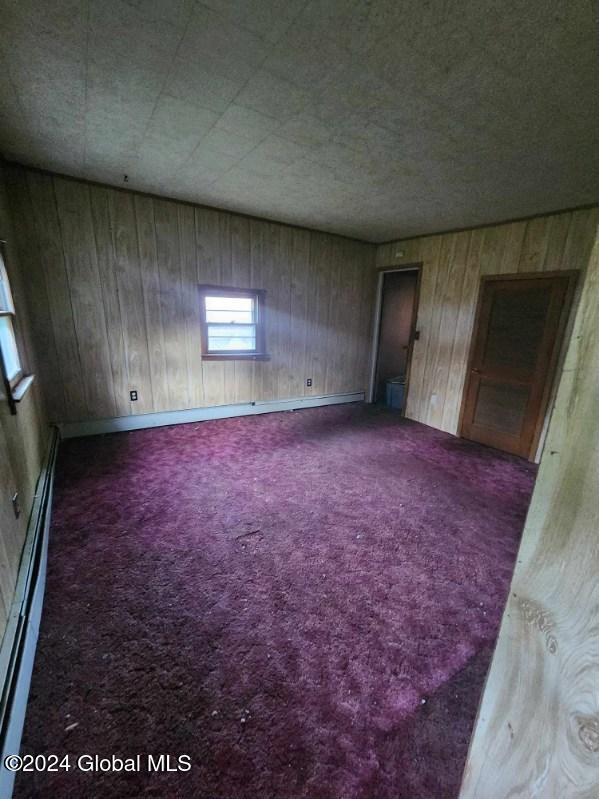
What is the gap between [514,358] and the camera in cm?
345

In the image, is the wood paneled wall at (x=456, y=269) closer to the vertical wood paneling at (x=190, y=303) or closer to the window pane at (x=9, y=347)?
the vertical wood paneling at (x=190, y=303)

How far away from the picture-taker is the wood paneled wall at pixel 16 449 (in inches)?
54.2

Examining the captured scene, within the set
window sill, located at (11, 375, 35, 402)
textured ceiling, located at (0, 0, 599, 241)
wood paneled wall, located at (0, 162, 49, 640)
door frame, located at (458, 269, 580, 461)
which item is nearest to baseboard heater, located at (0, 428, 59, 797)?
wood paneled wall, located at (0, 162, 49, 640)

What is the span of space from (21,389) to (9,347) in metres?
0.49

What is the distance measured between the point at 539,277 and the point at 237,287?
326 cm

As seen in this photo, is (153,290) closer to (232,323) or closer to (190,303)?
(190,303)

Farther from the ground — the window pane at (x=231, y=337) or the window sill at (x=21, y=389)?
the window pane at (x=231, y=337)

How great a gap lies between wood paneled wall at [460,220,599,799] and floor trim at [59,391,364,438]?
3.87 metres

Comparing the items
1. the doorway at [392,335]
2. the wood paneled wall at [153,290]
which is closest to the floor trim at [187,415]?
the wood paneled wall at [153,290]

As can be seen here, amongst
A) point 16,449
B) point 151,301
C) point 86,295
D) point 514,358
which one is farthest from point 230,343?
point 514,358

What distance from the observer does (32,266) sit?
3.00m

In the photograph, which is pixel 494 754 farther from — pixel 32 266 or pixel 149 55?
pixel 32 266

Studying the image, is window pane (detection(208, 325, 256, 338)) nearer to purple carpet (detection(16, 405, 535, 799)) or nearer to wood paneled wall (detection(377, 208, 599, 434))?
purple carpet (detection(16, 405, 535, 799))

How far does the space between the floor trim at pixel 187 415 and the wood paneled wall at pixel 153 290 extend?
9 centimetres
